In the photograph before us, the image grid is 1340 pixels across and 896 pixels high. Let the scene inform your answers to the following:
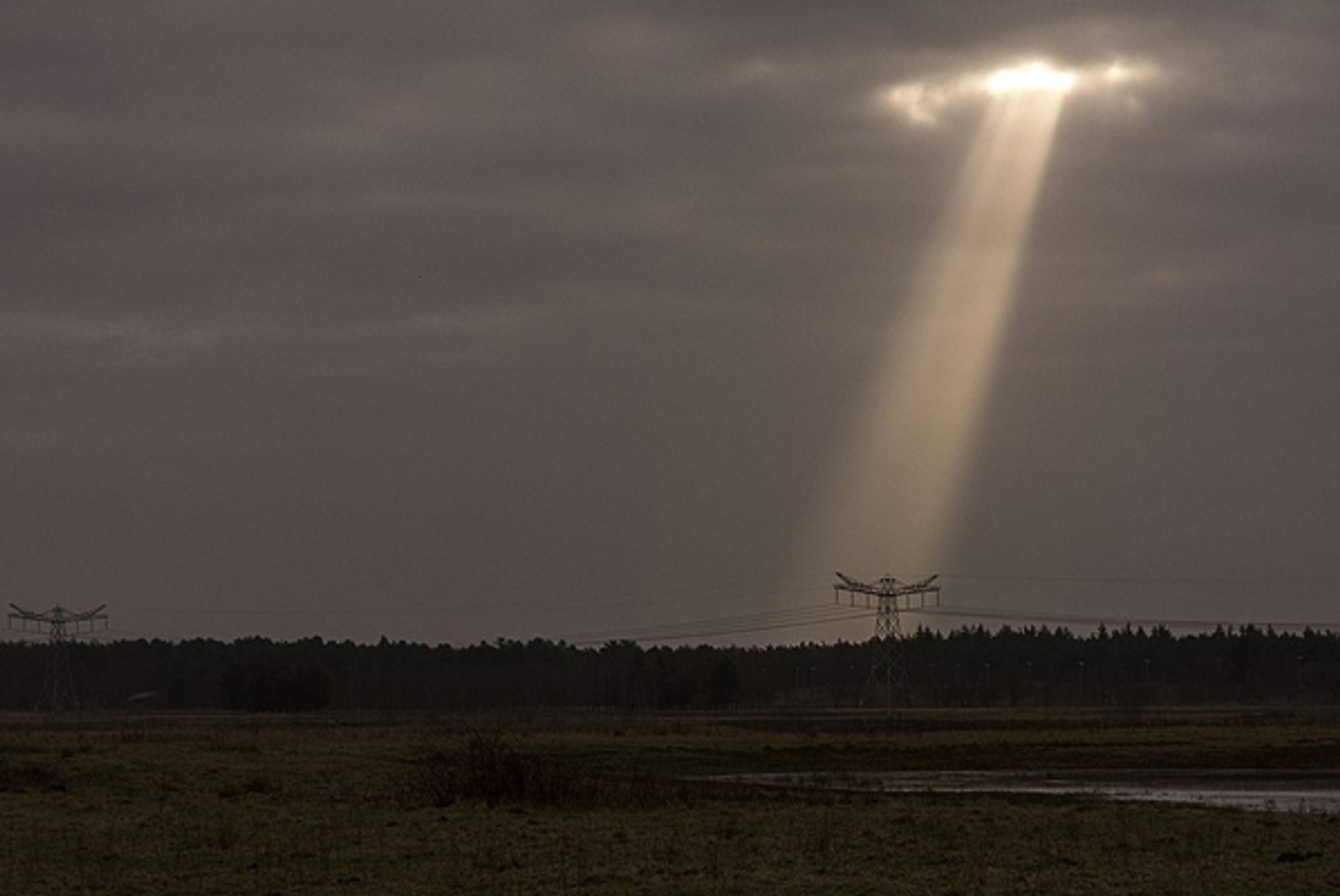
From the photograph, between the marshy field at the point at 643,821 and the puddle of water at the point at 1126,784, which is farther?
the puddle of water at the point at 1126,784

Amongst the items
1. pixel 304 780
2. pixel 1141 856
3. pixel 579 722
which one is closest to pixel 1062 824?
pixel 1141 856

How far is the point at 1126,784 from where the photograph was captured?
60.9 meters

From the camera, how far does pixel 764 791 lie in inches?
2168

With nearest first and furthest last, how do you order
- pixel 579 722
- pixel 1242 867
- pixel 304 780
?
pixel 1242 867, pixel 304 780, pixel 579 722

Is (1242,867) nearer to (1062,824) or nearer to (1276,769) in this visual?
(1062,824)

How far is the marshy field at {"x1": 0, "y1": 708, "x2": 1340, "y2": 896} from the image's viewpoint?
29.5 metres

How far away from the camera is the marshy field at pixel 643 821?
29516mm

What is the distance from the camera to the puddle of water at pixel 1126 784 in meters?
51.9

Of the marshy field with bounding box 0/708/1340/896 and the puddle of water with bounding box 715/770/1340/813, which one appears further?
the puddle of water with bounding box 715/770/1340/813

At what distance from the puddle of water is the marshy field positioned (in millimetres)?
309

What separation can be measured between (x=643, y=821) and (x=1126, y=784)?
25.9 metres

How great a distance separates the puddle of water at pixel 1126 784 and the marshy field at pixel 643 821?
12.2 inches

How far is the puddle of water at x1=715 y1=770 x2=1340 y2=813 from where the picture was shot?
51.9 m

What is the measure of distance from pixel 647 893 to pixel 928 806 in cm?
1993
